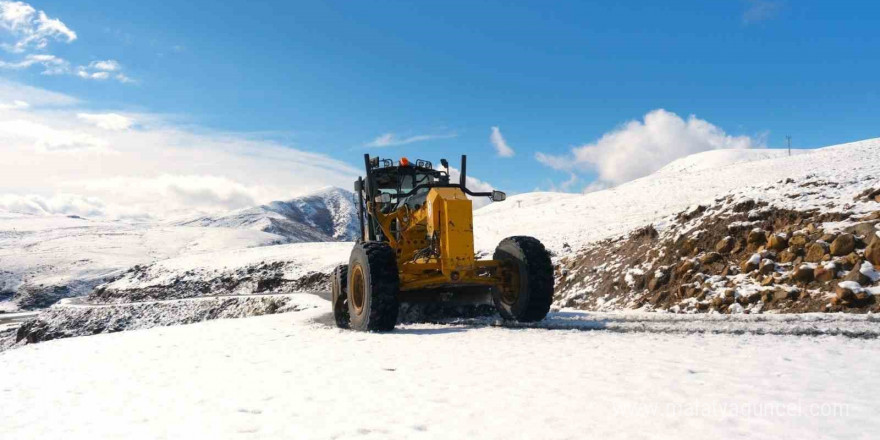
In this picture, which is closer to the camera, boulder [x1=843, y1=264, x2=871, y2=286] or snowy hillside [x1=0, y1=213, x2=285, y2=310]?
boulder [x1=843, y1=264, x2=871, y2=286]

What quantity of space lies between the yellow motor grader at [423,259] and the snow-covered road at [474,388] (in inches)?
49.1

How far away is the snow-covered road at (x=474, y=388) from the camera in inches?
163

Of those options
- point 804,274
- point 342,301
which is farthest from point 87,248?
point 804,274

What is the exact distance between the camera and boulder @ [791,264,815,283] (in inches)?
453

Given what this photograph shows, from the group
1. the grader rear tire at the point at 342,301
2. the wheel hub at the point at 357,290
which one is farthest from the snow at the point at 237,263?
the wheel hub at the point at 357,290

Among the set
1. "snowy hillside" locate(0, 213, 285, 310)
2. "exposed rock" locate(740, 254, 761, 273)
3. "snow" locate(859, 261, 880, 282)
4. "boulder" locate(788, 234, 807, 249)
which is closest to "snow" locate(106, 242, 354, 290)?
"snowy hillside" locate(0, 213, 285, 310)

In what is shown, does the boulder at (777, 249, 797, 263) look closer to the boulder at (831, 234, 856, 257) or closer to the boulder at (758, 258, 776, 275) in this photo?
the boulder at (758, 258, 776, 275)

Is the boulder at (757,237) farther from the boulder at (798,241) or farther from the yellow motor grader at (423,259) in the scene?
the yellow motor grader at (423,259)

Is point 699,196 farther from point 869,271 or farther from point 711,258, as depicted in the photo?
point 869,271

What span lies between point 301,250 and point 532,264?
41.6m

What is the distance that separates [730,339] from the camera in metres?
7.54

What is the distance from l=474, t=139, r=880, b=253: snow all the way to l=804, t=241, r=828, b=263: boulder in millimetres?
1821

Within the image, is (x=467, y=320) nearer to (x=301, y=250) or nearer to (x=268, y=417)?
(x=268, y=417)

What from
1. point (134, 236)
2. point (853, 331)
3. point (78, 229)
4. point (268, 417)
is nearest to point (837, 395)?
point (853, 331)
